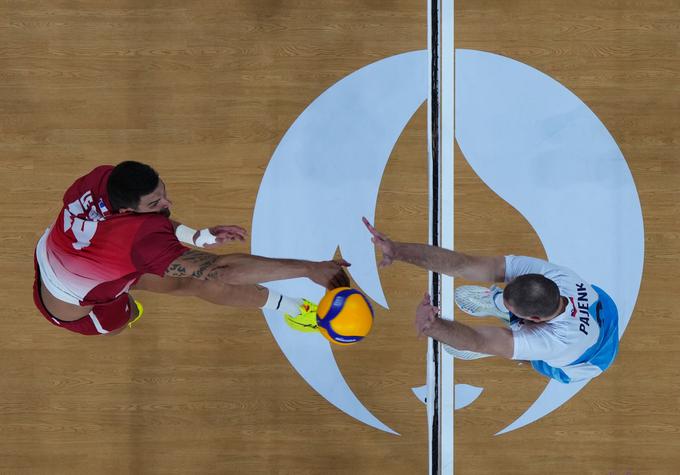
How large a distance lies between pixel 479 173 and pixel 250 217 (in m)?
1.73

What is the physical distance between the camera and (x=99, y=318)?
394 centimetres

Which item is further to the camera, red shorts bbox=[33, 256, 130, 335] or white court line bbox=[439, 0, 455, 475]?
red shorts bbox=[33, 256, 130, 335]

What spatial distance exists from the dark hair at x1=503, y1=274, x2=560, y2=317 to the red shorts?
2.30 metres

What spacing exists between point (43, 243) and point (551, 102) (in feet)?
11.9

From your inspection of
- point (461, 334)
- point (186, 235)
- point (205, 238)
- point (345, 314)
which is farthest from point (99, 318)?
point (461, 334)

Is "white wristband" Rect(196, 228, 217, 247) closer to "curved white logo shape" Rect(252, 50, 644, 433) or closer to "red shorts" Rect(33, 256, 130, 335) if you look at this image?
"red shorts" Rect(33, 256, 130, 335)

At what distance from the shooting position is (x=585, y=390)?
462 cm

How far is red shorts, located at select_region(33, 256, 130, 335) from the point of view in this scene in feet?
12.6

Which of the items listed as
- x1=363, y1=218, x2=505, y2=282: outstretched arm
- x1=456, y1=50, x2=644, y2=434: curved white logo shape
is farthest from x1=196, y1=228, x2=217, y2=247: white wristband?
x1=456, y1=50, x2=644, y2=434: curved white logo shape

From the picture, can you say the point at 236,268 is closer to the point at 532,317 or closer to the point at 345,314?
the point at 345,314

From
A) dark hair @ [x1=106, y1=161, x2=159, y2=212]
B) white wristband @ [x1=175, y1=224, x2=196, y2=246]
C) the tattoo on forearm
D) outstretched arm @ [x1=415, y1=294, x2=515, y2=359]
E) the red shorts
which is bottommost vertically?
the red shorts

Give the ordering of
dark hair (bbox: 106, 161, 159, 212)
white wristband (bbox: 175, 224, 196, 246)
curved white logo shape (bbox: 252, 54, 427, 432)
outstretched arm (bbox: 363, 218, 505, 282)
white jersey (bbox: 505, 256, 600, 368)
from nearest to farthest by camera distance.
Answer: dark hair (bbox: 106, 161, 159, 212) → white jersey (bbox: 505, 256, 600, 368) → outstretched arm (bbox: 363, 218, 505, 282) → white wristband (bbox: 175, 224, 196, 246) → curved white logo shape (bbox: 252, 54, 427, 432)

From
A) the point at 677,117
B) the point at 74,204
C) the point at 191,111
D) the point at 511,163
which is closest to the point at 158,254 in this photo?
the point at 74,204

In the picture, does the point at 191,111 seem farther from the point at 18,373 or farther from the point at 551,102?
the point at 551,102
